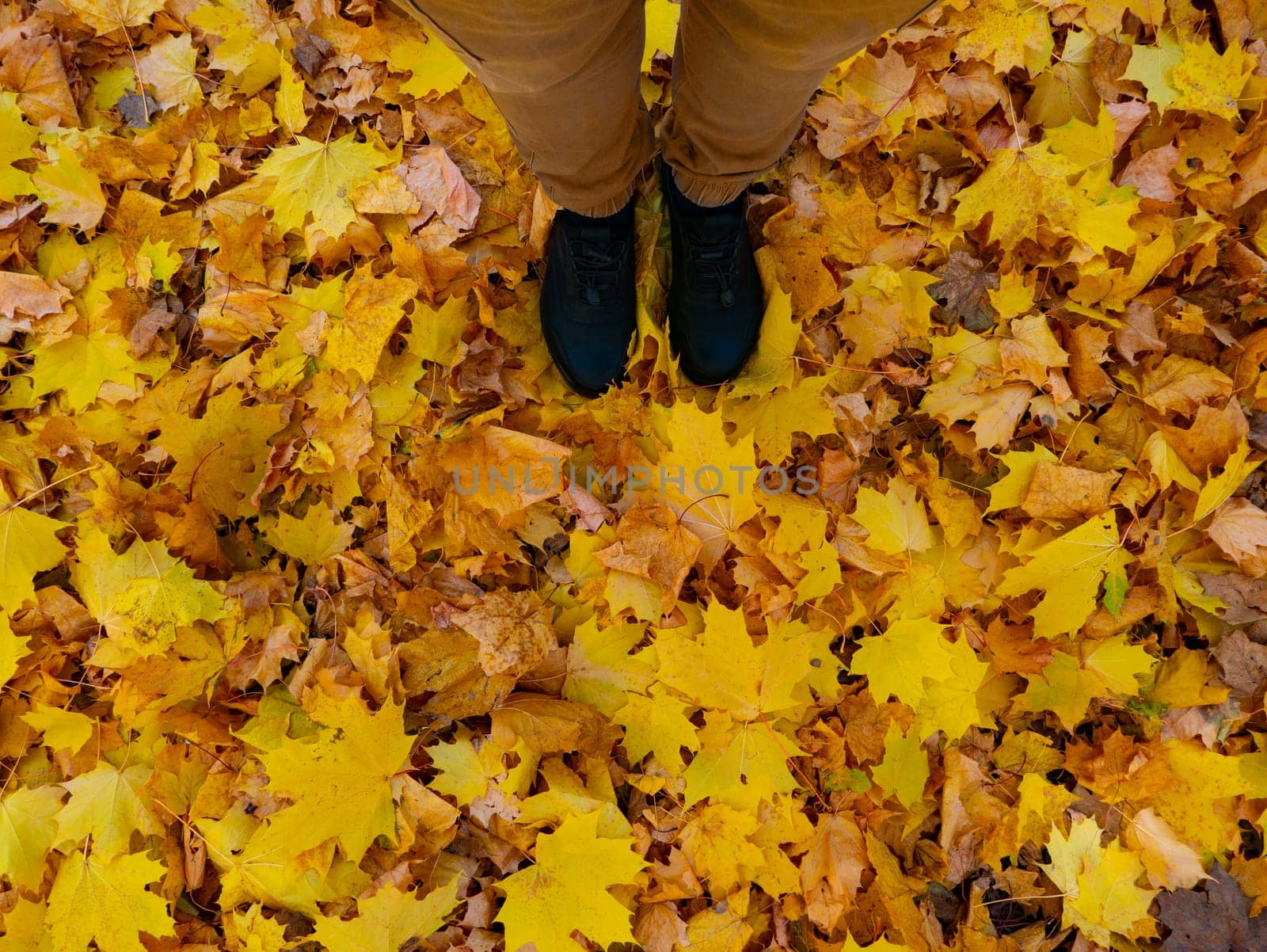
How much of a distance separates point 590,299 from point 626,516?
41 cm

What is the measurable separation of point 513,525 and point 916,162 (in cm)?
111

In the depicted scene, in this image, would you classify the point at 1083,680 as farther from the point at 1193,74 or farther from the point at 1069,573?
the point at 1193,74


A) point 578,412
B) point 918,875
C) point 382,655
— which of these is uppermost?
point 578,412

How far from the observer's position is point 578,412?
1.46 m

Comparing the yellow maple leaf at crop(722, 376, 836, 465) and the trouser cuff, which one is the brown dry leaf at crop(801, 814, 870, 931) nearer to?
the yellow maple leaf at crop(722, 376, 836, 465)

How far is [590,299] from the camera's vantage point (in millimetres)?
1361

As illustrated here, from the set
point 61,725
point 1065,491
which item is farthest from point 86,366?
point 1065,491

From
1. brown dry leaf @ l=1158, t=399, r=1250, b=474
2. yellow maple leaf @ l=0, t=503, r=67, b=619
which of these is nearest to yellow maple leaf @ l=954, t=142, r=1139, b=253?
brown dry leaf @ l=1158, t=399, r=1250, b=474

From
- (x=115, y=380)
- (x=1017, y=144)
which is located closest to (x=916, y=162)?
(x=1017, y=144)

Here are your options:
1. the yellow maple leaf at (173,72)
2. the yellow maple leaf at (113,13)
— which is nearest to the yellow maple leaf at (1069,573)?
the yellow maple leaf at (173,72)

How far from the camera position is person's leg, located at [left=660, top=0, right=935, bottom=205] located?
0.70 m

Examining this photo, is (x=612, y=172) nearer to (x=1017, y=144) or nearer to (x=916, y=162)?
(x=916, y=162)

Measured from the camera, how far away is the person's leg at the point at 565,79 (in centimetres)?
68

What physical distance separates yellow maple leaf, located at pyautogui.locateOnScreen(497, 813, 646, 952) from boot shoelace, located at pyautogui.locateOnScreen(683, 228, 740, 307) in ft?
3.17
